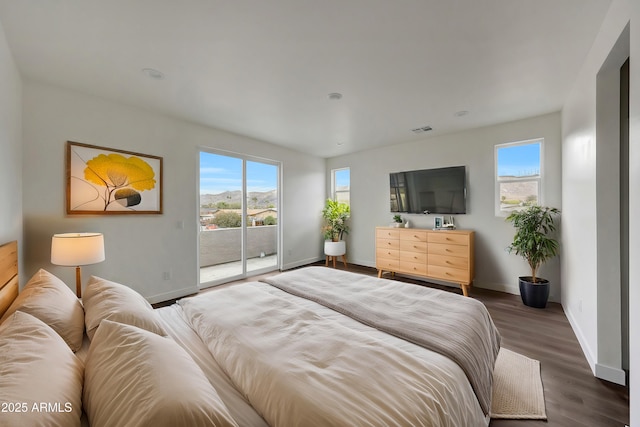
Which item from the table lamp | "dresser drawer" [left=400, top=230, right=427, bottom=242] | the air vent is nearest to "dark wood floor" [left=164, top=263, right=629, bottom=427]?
"dresser drawer" [left=400, top=230, right=427, bottom=242]

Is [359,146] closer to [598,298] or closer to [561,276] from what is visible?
[561,276]

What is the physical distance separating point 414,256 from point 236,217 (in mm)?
3144

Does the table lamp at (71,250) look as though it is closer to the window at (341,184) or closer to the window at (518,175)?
the window at (341,184)

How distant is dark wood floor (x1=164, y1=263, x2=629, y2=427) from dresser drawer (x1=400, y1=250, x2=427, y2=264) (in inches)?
41.9

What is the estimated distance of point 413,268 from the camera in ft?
14.5

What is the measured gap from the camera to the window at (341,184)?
616 cm

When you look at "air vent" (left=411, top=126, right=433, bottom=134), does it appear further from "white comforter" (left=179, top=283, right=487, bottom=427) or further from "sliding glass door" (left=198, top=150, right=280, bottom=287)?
"white comforter" (left=179, top=283, right=487, bottom=427)

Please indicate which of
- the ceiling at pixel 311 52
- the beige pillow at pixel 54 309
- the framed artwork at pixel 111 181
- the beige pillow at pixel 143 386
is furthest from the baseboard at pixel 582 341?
the framed artwork at pixel 111 181

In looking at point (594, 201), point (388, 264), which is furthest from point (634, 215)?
point (388, 264)

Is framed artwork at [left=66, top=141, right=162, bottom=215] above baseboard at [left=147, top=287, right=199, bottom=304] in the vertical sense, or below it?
above

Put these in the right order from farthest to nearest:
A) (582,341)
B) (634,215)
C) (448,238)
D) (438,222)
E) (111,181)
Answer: (438,222), (448,238), (111,181), (582,341), (634,215)

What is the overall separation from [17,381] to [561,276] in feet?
16.2

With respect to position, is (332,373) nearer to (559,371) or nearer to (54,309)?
(54,309)

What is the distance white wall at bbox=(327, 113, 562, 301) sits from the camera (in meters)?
3.66
